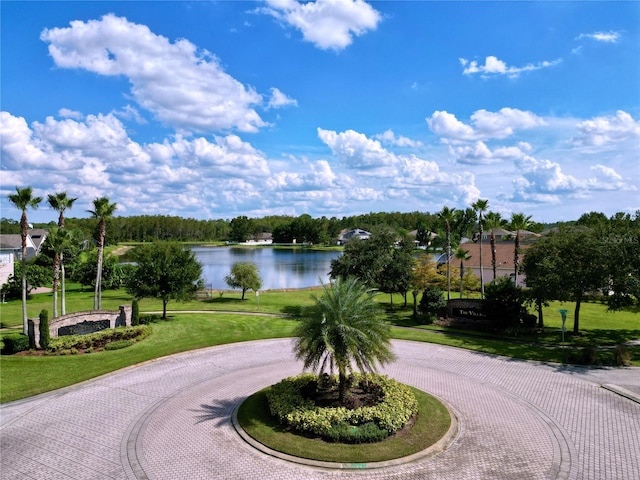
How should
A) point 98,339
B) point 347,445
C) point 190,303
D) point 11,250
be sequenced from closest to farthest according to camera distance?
point 347,445
point 98,339
point 190,303
point 11,250

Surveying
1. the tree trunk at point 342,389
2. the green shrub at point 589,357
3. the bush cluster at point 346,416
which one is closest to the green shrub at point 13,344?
the bush cluster at point 346,416

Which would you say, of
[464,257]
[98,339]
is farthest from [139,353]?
[464,257]

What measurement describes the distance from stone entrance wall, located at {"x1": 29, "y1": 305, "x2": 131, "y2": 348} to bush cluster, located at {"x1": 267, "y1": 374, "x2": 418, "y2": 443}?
52.1 feet

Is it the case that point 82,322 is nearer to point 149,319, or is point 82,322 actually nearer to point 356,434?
point 149,319

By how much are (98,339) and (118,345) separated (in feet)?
→ 5.69

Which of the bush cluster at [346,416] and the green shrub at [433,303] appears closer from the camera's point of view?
the bush cluster at [346,416]

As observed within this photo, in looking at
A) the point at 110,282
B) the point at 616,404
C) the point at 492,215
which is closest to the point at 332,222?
the point at 110,282

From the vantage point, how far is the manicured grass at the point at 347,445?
1241cm

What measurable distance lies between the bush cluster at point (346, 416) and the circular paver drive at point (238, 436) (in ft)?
4.94

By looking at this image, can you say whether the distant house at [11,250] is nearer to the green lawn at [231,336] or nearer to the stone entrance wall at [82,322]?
the stone entrance wall at [82,322]

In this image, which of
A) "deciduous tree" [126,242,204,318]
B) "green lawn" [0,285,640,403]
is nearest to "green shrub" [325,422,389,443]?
"green lawn" [0,285,640,403]

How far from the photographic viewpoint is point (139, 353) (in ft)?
76.3

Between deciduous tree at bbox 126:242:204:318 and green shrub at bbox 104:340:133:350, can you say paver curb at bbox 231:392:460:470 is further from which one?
deciduous tree at bbox 126:242:204:318

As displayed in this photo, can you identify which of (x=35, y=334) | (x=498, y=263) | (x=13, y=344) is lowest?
(x=13, y=344)
